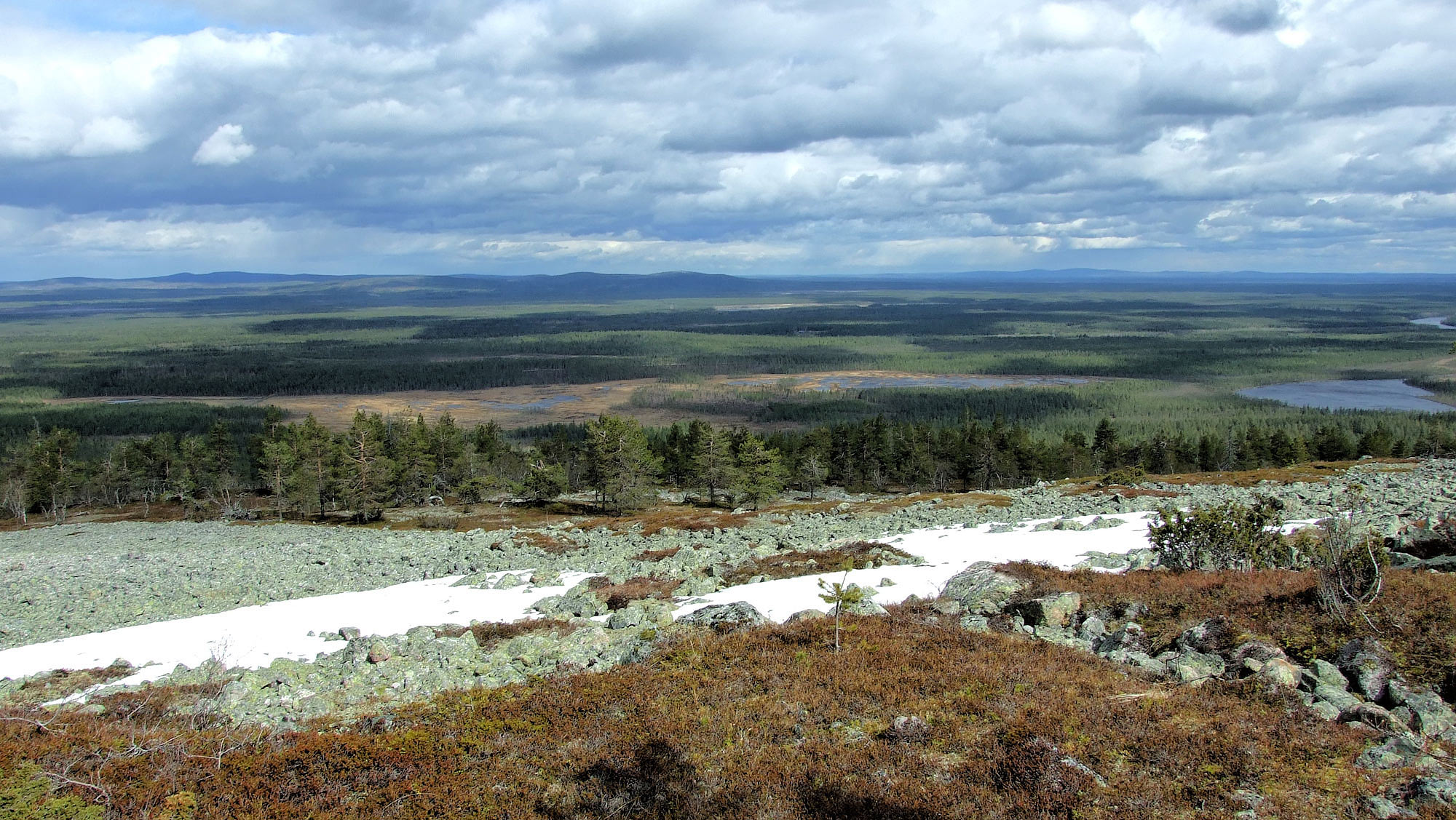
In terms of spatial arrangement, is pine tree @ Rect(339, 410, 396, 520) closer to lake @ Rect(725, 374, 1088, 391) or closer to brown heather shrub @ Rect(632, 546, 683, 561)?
brown heather shrub @ Rect(632, 546, 683, 561)

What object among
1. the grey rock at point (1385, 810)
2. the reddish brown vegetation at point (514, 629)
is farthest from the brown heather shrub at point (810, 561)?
the grey rock at point (1385, 810)

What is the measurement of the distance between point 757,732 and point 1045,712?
4183 mm

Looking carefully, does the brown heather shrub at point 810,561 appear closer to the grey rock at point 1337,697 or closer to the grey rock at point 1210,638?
the grey rock at point 1210,638

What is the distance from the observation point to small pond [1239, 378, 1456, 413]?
5551 inches

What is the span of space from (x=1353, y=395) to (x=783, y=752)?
202490 mm

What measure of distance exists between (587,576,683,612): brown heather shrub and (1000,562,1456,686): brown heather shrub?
1027cm

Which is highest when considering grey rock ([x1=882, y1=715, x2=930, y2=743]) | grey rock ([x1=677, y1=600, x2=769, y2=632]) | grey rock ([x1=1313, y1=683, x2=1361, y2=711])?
grey rock ([x1=1313, y1=683, x2=1361, y2=711])

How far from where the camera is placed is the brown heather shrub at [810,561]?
2323 centimetres

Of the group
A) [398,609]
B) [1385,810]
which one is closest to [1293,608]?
[1385,810]

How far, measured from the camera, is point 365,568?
31016 mm

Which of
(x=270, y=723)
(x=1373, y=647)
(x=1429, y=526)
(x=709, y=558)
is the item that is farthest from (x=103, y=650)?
(x=1429, y=526)

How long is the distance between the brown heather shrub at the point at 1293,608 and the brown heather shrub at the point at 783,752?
7.90 feet

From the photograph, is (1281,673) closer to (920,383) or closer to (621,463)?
(621,463)

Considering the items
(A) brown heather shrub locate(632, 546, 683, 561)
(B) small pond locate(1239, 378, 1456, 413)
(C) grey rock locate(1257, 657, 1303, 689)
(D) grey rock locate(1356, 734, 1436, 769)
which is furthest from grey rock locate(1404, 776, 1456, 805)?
(B) small pond locate(1239, 378, 1456, 413)
